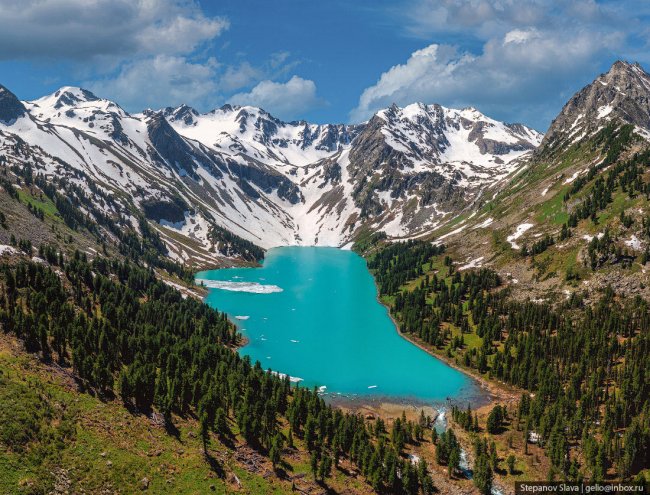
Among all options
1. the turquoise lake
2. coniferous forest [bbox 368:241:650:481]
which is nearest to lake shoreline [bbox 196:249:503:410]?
the turquoise lake

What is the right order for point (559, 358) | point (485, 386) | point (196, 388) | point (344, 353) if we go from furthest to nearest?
1. point (344, 353)
2. point (559, 358)
3. point (485, 386)
4. point (196, 388)

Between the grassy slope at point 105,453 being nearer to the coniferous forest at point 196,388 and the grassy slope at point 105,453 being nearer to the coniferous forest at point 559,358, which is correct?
the coniferous forest at point 196,388

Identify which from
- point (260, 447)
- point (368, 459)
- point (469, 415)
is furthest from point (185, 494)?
point (469, 415)

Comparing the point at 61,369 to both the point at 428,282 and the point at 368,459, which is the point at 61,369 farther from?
the point at 428,282

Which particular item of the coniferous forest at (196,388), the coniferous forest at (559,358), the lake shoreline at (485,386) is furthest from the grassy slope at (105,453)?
the lake shoreline at (485,386)

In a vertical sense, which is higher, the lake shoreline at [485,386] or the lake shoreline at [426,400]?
the lake shoreline at [485,386]

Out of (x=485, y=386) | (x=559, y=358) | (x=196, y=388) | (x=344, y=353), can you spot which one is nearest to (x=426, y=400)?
(x=485, y=386)

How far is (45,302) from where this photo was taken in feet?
326

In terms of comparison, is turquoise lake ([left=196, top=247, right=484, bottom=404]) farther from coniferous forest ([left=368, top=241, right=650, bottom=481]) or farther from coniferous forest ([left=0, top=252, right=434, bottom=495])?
coniferous forest ([left=0, top=252, right=434, bottom=495])

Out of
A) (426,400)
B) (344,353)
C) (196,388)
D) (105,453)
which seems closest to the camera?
(105,453)

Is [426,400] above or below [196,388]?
below

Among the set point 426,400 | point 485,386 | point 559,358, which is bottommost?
point 426,400

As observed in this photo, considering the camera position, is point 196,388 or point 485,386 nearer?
point 196,388

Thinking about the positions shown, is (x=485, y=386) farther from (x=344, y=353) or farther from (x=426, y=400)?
(x=344, y=353)
